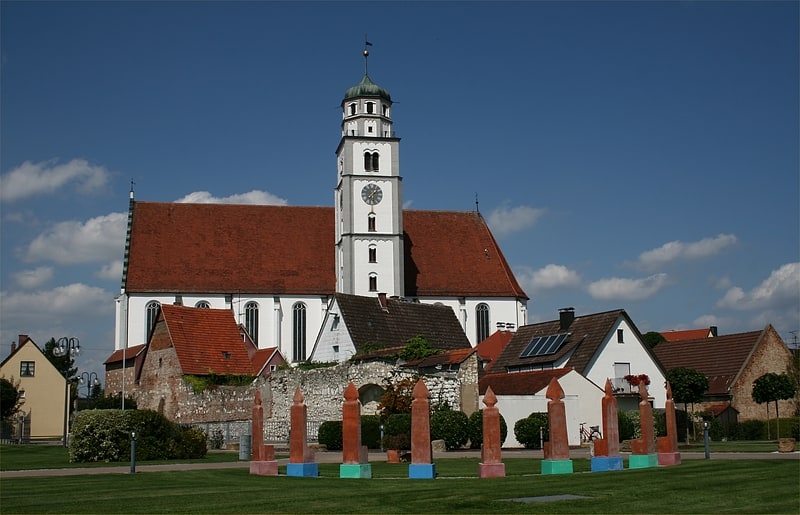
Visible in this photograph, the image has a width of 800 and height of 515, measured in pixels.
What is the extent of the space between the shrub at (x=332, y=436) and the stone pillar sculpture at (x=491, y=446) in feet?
49.5

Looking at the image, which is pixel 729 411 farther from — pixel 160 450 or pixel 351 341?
pixel 160 450

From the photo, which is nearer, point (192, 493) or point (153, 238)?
point (192, 493)

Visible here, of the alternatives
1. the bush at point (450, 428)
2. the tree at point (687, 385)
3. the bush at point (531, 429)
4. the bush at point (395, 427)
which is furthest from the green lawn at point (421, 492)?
the tree at point (687, 385)

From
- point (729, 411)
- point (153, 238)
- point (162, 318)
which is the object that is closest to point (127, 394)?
point (153, 238)

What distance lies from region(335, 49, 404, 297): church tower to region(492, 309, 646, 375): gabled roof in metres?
20.2

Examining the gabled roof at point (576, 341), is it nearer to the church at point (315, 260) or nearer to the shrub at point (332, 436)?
the shrub at point (332, 436)

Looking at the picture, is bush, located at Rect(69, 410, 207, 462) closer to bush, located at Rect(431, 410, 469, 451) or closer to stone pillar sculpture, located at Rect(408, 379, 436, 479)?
bush, located at Rect(431, 410, 469, 451)

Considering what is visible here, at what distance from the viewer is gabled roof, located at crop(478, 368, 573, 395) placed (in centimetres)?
3731

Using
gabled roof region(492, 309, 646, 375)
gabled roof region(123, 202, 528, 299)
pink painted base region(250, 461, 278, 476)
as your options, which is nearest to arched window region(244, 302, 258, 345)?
gabled roof region(123, 202, 528, 299)

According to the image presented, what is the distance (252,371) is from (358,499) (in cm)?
2913

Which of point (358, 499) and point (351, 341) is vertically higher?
point (351, 341)

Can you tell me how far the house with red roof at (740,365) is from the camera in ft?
156

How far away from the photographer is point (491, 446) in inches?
768

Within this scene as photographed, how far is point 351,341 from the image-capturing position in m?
44.6
